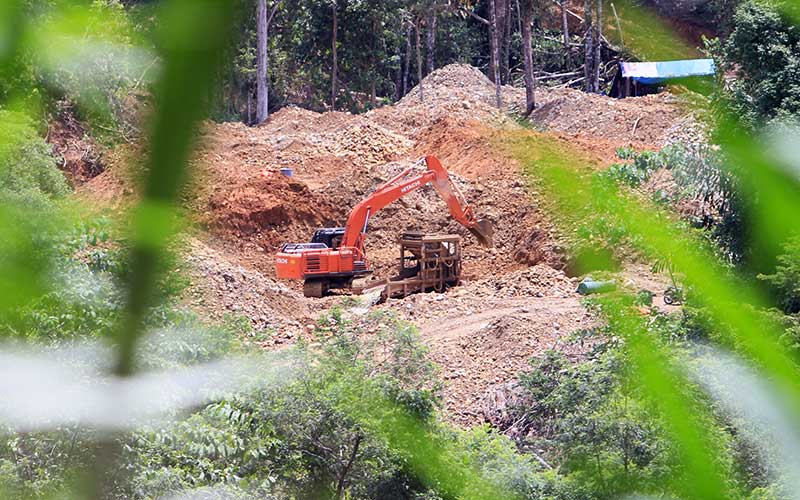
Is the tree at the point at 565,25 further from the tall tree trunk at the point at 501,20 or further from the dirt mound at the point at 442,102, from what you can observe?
the dirt mound at the point at 442,102

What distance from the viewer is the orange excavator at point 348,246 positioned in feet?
47.2

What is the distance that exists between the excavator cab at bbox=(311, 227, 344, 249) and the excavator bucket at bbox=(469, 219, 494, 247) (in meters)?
2.19

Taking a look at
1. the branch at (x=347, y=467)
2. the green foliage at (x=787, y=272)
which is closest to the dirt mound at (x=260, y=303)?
the branch at (x=347, y=467)

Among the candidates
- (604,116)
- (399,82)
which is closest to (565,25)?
(604,116)

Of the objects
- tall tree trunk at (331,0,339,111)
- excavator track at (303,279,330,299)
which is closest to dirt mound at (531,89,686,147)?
excavator track at (303,279,330,299)

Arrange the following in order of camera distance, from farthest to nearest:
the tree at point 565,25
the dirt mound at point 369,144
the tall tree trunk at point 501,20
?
1. the dirt mound at point 369,144
2. the tall tree trunk at point 501,20
3. the tree at point 565,25

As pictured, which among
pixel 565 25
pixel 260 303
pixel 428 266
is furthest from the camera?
pixel 428 266

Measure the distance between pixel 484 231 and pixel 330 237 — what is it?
A: 8.47 ft

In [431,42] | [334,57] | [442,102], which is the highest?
[431,42]

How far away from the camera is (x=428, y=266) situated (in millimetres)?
15062

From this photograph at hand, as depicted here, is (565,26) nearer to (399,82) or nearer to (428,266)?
(428,266)

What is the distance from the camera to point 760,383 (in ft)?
2.75

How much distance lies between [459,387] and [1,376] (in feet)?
33.0

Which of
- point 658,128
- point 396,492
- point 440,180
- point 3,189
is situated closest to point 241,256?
point 440,180
